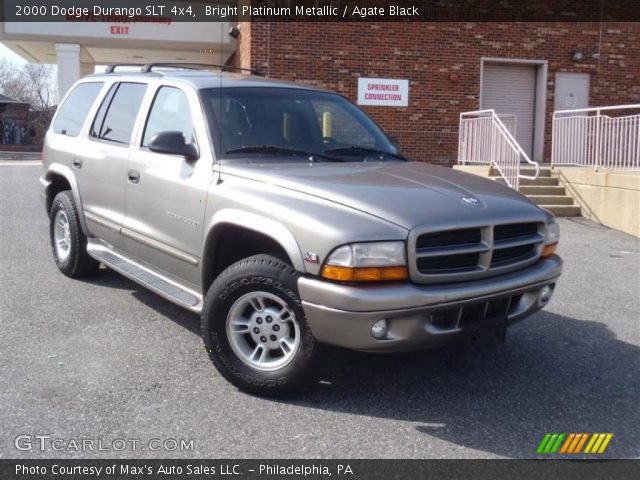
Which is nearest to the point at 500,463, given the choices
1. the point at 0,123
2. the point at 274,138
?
the point at 274,138

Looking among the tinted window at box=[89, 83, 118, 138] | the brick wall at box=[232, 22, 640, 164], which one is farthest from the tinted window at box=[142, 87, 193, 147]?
the brick wall at box=[232, 22, 640, 164]

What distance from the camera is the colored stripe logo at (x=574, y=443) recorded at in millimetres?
3459

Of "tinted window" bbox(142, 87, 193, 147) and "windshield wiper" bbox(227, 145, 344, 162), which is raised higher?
"tinted window" bbox(142, 87, 193, 147)

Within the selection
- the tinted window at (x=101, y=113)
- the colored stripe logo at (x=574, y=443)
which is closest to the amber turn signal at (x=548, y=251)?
the colored stripe logo at (x=574, y=443)

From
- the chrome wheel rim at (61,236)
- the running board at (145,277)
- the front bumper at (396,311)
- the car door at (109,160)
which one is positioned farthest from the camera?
the chrome wheel rim at (61,236)

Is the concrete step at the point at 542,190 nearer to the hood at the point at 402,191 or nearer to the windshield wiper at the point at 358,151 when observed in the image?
the windshield wiper at the point at 358,151

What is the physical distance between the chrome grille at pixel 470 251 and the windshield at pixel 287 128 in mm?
1286

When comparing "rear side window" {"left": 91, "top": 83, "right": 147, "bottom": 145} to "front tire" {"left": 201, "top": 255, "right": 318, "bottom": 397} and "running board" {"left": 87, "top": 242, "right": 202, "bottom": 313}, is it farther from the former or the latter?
"front tire" {"left": 201, "top": 255, "right": 318, "bottom": 397}

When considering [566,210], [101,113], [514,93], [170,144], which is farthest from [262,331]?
[514,93]

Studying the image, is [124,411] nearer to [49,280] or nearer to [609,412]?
[609,412]

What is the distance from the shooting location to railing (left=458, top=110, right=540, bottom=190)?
13.0 m

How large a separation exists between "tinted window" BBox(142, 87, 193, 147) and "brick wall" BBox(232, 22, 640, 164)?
1153 cm

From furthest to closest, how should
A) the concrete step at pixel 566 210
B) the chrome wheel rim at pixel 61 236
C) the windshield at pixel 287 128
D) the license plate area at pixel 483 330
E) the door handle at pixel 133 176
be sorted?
Answer: the concrete step at pixel 566 210
the chrome wheel rim at pixel 61 236
the door handle at pixel 133 176
the windshield at pixel 287 128
the license plate area at pixel 483 330

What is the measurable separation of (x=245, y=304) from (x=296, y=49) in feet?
44.0
